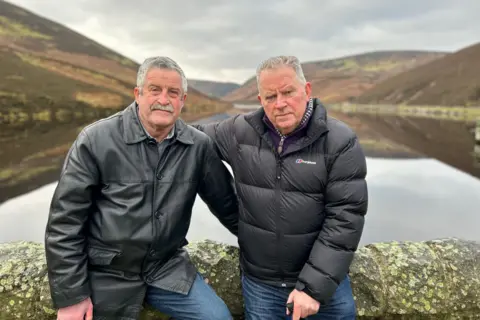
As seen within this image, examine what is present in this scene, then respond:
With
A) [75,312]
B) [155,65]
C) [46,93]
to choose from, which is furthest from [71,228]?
[46,93]

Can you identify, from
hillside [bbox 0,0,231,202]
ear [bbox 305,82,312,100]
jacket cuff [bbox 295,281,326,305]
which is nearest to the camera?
jacket cuff [bbox 295,281,326,305]

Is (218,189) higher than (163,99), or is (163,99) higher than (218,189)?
(163,99)

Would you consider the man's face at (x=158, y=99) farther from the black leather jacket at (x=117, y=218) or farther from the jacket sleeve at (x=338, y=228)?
the jacket sleeve at (x=338, y=228)

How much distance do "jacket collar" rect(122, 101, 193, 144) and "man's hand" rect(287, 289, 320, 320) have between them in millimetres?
1714

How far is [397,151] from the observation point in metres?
32.2

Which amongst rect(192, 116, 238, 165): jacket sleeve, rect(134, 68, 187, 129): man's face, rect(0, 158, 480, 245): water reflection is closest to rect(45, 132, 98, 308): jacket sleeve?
rect(134, 68, 187, 129): man's face

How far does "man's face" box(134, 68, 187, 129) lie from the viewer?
338 centimetres

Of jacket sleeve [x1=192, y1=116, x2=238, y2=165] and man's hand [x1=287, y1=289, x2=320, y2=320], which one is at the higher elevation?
jacket sleeve [x1=192, y1=116, x2=238, y2=165]

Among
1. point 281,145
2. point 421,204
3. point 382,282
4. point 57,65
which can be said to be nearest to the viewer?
point 281,145

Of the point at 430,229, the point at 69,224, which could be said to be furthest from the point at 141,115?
the point at 430,229

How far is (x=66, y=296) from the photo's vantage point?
302 cm

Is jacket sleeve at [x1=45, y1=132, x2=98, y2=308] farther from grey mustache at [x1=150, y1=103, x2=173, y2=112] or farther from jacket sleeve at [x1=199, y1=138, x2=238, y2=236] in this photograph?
jacket sleeve at [x1=199, y1=138, x2=238, y2=236]

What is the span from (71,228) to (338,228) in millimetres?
2275

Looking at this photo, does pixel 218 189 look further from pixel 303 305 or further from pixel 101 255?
pixel 303 305
